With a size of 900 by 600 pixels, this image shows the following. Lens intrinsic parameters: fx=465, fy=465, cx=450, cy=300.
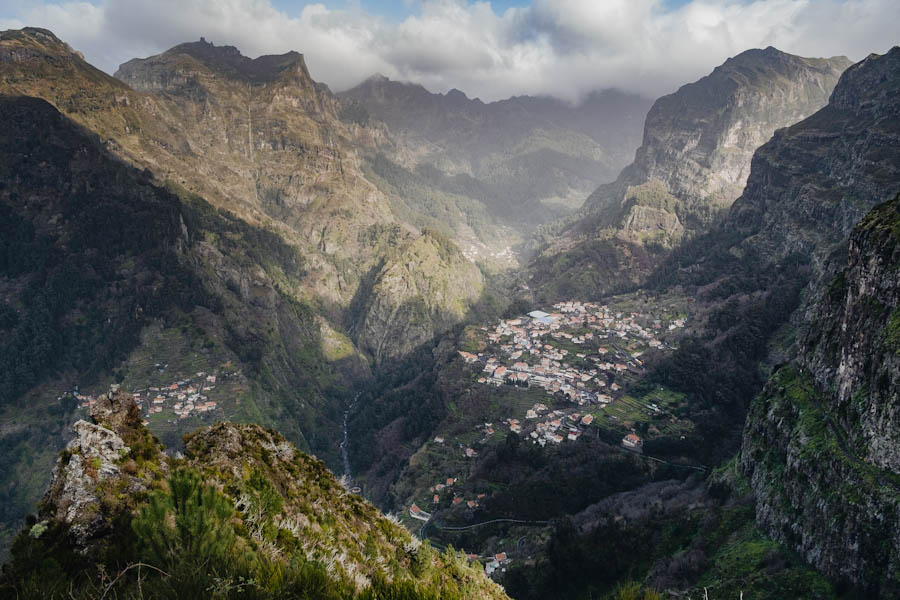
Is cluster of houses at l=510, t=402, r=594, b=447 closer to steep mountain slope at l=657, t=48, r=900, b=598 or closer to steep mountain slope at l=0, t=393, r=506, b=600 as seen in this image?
steep mountain slope at l=657, t=48, r=900, b=598

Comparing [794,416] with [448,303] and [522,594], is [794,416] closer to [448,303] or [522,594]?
[522,594]

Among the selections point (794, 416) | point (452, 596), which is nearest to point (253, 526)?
point (452, 596)

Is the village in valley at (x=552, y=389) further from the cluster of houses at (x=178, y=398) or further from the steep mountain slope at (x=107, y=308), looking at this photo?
the cluster of houses at (x=178, y=398)

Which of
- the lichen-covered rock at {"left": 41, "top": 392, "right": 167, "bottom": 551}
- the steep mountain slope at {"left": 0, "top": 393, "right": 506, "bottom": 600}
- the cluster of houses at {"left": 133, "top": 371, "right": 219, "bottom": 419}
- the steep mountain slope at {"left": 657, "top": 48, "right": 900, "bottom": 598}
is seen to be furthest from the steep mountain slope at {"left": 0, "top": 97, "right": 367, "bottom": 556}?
the steep mountain slope at {"left": 657, "top": 48, "right": 900, "bottom": 598}

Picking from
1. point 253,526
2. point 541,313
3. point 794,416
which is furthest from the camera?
point 541,313

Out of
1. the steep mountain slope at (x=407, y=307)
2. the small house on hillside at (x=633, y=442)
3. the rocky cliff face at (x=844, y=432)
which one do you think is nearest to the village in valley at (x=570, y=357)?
the small house on hillside at (x=633, y=442)
